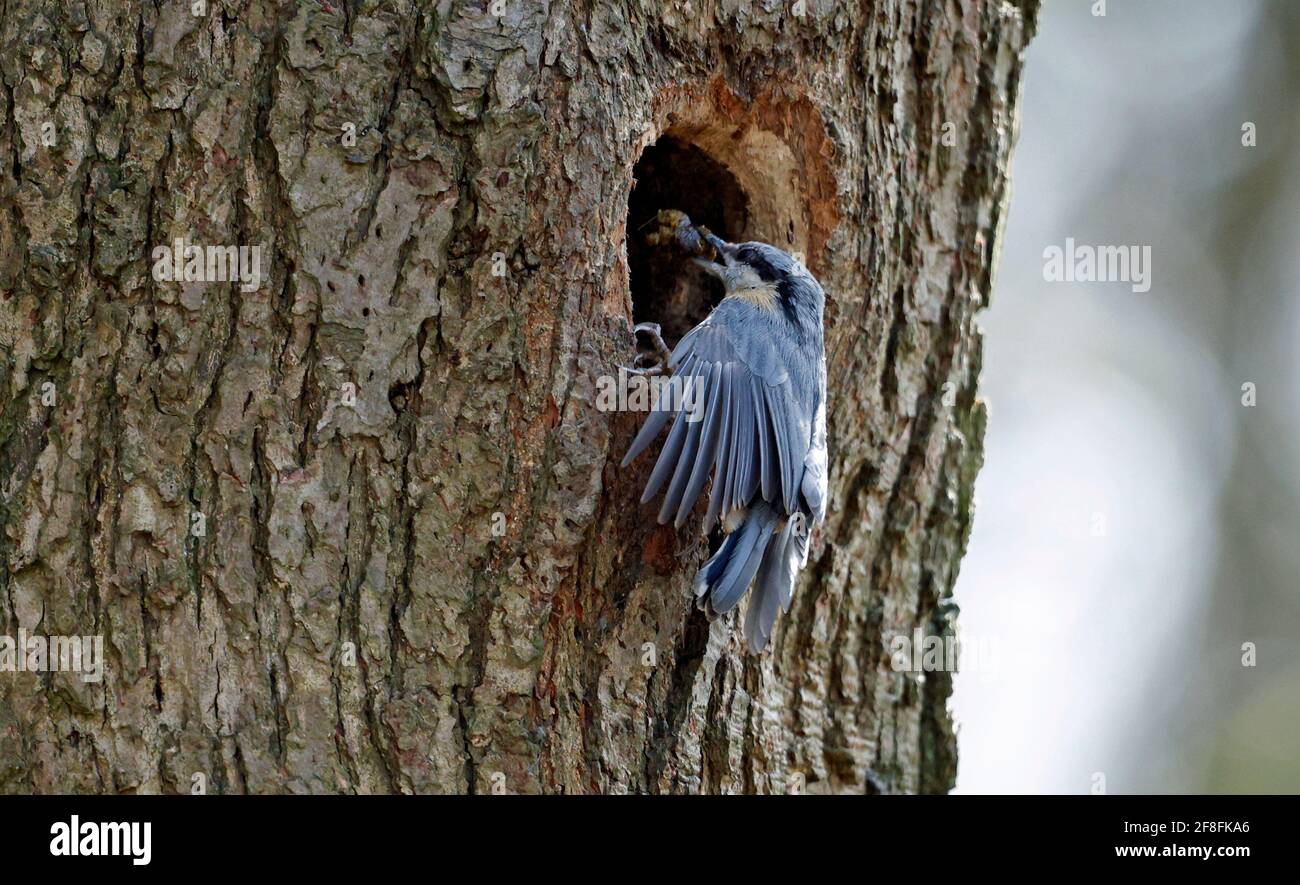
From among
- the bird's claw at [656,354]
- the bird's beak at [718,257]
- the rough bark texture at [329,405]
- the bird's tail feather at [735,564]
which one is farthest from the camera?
the bird's beak at [718,257]

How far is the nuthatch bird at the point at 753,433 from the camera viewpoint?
2850 mm

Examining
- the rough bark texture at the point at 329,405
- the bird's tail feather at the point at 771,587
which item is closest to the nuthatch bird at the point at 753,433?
the bird's tail feather at the point at 771,587

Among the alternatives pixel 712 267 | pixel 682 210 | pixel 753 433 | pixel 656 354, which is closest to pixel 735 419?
pixel 753 433

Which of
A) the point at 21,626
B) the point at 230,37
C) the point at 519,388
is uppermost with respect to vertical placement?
the point at 230,37

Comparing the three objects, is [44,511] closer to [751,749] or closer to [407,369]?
[407,369]

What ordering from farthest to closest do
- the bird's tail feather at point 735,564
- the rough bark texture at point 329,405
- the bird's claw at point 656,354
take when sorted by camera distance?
the bird's claw at point 656,354 → the bird's tail feather at point 735,564 → the rough bark texture at point 329,405

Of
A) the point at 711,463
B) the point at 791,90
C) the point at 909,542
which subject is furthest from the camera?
the point at 909,542

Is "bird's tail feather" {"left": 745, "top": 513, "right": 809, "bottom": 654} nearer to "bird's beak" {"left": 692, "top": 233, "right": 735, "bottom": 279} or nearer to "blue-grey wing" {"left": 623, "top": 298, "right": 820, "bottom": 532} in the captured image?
"blue-grey wing" {"left": 623, "top": 298, "right": 820, "bottom": 532}

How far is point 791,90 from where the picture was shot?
3.16 meters

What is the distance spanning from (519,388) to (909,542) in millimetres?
1456

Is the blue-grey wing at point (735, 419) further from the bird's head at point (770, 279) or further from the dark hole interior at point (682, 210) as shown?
the dark hole interior at point (682, 210)

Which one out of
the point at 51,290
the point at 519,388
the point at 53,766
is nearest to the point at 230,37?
the point at 51,290

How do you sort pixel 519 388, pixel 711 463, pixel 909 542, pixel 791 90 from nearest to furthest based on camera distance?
pixel 519 388
pixel 711 463
pixel 791 90
pixel 909 542

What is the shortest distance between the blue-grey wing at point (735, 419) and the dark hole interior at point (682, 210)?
1.32 feet
